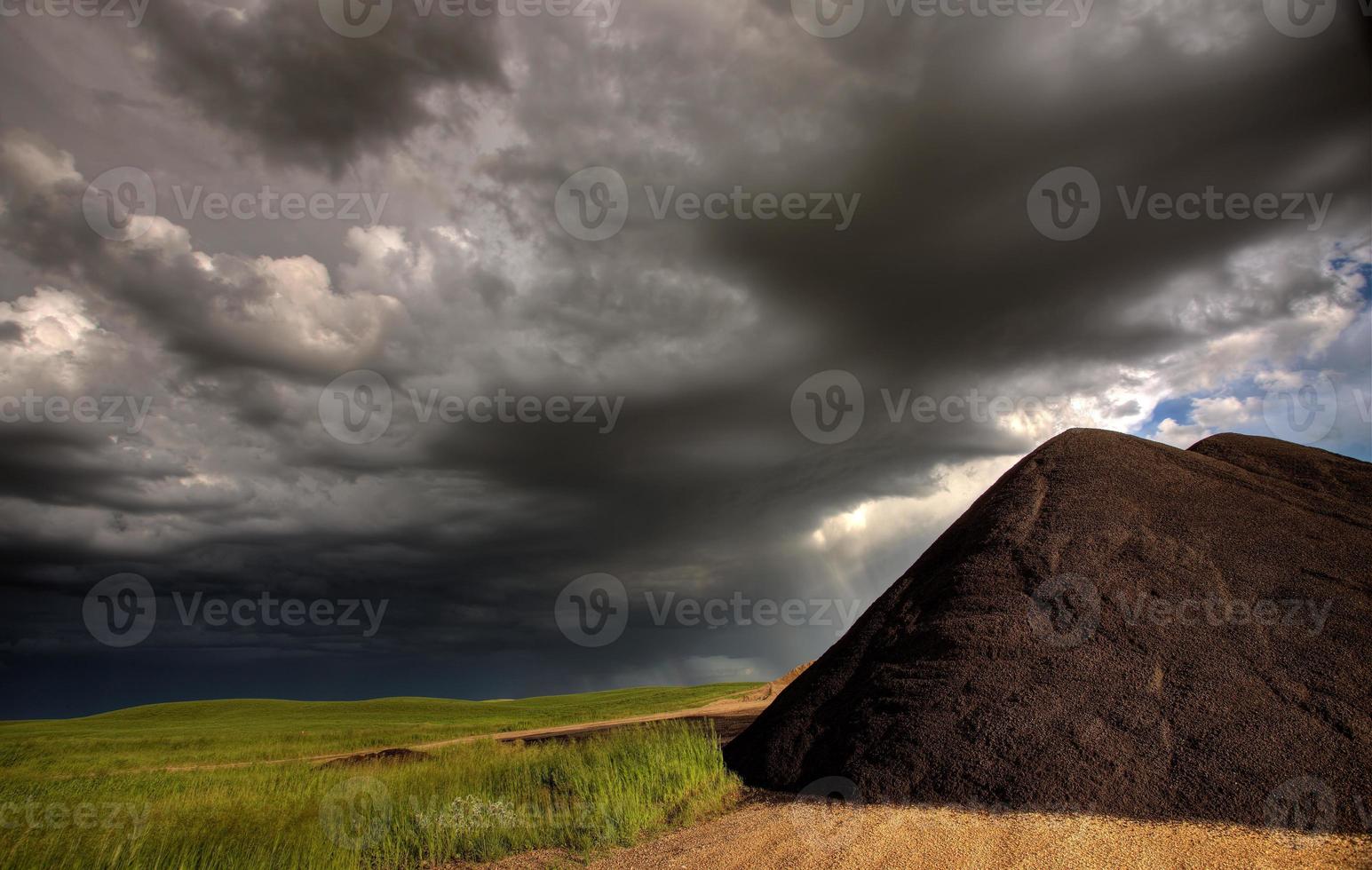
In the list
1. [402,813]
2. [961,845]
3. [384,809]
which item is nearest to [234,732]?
[384,809]

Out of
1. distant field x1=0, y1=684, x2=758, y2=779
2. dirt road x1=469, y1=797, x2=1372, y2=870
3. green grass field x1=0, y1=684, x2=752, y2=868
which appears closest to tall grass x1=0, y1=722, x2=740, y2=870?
green grass field x1=0, y1=684, x2=752, y2=868

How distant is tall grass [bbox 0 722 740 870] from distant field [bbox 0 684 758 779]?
14.7m

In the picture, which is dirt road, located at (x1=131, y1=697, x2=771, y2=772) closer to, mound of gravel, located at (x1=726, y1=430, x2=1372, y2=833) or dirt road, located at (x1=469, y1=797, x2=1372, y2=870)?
mound of gravel, located at (x1=726, y1=430, x2=1372, y2=833)

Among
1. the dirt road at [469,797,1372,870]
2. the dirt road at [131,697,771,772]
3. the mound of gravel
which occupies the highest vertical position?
the mound of gravel

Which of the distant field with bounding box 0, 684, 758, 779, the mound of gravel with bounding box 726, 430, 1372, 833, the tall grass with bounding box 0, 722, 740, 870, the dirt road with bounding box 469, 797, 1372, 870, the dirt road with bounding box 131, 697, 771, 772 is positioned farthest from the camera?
the distant field with bounding box 0, 684, 758, 779

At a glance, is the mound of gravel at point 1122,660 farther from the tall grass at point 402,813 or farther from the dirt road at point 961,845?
the tall grass at point 402,813

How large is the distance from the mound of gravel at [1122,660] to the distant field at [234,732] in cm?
2228

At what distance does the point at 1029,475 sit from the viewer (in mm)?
12422

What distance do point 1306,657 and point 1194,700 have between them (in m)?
1.65

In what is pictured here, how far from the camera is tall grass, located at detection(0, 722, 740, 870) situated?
637cm

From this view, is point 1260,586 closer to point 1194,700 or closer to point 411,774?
point 1194,700

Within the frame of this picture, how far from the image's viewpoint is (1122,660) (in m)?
8.66

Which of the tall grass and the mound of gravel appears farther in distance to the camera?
the mound of gravel

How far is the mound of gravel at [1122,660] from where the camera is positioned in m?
7.34
